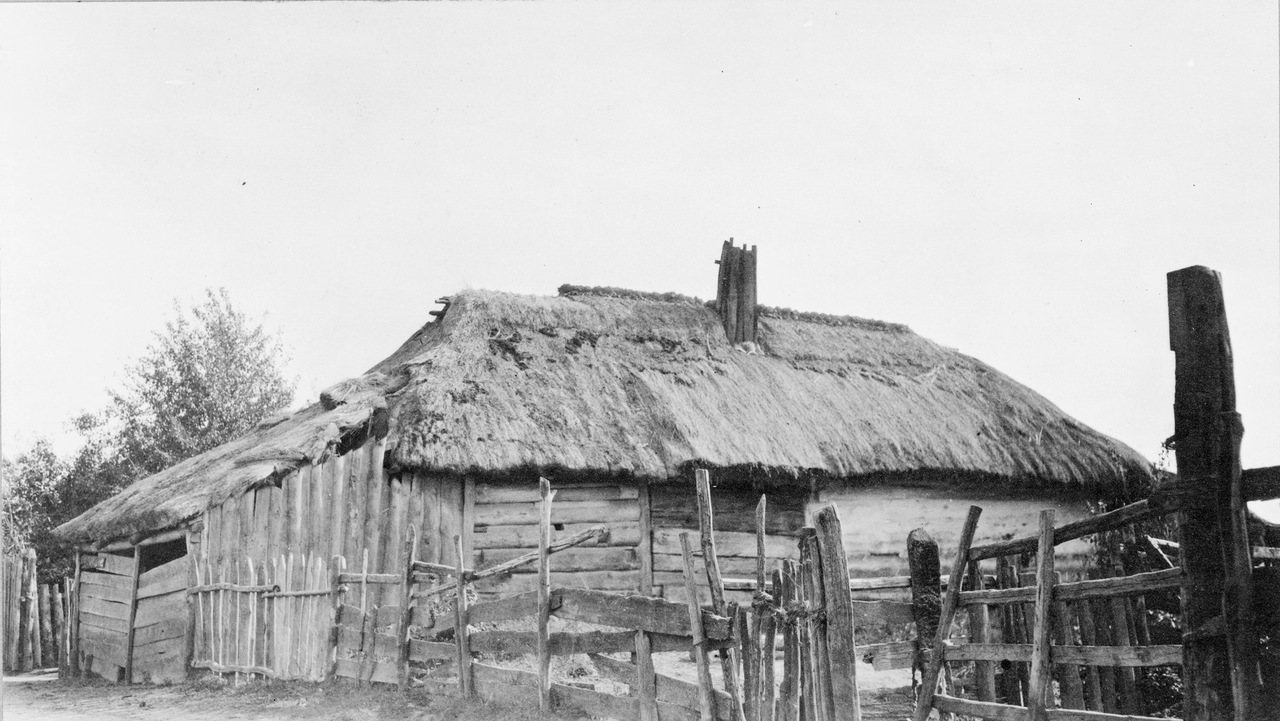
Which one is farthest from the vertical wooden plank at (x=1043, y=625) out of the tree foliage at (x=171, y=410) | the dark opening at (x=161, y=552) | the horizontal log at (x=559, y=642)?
the tree foliage at (x=171, y=410)

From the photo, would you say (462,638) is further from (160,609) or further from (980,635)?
(160,609)

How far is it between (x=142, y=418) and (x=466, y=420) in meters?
18.4

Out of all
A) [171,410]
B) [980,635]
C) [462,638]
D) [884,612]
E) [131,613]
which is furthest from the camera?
[171,410]

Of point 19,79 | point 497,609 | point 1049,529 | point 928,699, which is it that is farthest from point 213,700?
point 1049,529

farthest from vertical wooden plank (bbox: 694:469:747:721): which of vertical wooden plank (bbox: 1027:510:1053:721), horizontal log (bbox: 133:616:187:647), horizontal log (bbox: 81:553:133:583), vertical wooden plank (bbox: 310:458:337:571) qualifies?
horizontal log (bbox: 81:553:133:583)

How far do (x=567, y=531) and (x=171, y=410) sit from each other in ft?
60.2

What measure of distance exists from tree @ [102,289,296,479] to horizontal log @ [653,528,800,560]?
17568 millimetres

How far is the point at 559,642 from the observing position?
7.84m

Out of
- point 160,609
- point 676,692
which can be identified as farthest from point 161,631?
point 676,692

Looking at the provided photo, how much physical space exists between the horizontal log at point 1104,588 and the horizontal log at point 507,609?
12.0 feet

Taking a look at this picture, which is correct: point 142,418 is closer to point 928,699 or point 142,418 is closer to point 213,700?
point 213,700

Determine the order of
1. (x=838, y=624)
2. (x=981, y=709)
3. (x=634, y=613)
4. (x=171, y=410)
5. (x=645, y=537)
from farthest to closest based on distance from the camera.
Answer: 1. (x=171, y=410)
2. (x=645, y=537)
3. (x=634, y=613)
4. (x=981, y=709)
5. (x=838, y=624)

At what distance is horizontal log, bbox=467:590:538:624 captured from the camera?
8109 millimetres

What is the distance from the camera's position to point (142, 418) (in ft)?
88.8
